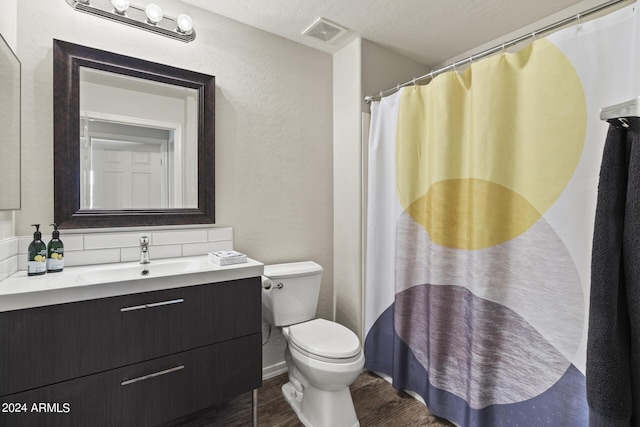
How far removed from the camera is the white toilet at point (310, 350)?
1.61m

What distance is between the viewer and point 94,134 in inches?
63.7

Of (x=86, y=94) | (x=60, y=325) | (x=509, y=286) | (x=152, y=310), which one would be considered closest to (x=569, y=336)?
(x=509, y=286)

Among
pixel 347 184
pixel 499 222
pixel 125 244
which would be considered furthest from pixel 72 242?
pixel 499 222

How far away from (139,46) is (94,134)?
0.55 metres

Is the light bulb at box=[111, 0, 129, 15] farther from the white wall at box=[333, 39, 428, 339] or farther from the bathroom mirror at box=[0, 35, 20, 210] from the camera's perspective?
the white wall at box=[333, 39, 428, 339]

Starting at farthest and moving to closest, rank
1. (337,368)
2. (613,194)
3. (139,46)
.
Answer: (139,46) < (337,368) < (613,194)

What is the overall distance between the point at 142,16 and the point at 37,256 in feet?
4.26

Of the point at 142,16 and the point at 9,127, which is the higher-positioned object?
the point at 142,16

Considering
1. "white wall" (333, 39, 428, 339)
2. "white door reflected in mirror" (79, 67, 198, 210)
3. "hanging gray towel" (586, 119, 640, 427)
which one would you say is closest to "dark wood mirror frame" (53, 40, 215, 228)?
"white door reflected in mirror" (79, 67, 198, 210)

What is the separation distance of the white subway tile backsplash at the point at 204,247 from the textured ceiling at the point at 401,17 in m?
1.42

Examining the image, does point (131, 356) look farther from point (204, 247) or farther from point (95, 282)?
point (204, 247)

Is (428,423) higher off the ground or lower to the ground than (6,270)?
lower

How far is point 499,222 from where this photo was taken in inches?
59.5

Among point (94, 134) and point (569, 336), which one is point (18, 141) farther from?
point (569, 336)
